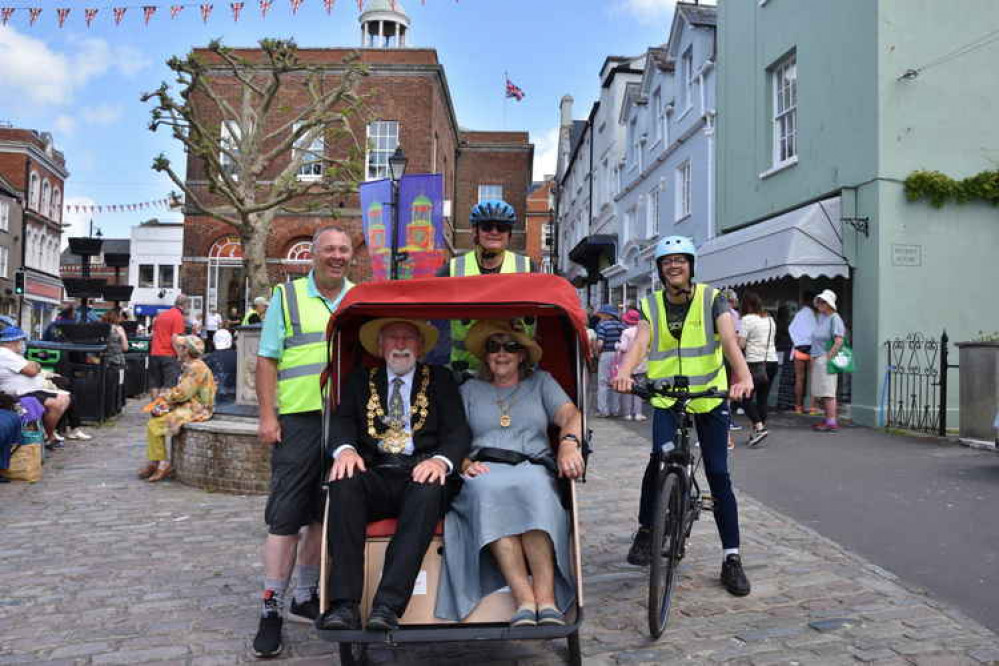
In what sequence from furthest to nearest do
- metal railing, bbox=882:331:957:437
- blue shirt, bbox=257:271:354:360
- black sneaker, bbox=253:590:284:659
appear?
metal railing, bbox=882:331:957:437
blue shirt, bbox=257:271:354:360
black sneaker, bbox=253:590:284:659

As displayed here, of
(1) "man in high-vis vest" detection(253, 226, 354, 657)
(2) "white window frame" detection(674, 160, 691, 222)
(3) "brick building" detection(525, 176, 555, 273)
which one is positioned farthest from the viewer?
(3) "brick building" detection(525, 176, 555, 273)

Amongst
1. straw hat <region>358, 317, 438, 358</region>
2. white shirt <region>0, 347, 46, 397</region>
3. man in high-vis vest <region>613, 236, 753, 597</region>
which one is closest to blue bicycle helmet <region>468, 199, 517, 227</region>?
straw hat <region>358, 317, 438, 358</region>

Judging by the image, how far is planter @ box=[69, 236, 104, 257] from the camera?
19922mm

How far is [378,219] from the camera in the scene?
14.4m

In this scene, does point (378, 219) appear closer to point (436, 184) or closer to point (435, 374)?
point (436, 184)

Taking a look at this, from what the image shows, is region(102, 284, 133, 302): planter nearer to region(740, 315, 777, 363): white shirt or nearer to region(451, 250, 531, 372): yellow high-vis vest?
region(740, 315, 777, 363): white shirt

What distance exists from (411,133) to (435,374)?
102 feet

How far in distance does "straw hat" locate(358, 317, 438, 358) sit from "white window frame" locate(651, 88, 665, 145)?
21.4m

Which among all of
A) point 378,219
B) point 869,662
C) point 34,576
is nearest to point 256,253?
point 378,219

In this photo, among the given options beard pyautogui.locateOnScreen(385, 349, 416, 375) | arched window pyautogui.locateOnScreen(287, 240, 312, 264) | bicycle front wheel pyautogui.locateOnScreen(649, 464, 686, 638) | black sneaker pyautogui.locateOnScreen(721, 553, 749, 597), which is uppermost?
arched window pyautogui.locateOnScreen(287, 240, 312, 264)

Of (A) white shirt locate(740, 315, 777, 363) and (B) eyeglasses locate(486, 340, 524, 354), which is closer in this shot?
(B) eyeglasses locate(486, 340, 524, 354)

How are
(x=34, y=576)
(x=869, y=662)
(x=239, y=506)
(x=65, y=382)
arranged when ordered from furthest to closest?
(x=65, y=382)
(x=239, y=506)
(x=34, y=576)
(x=869, y=662)

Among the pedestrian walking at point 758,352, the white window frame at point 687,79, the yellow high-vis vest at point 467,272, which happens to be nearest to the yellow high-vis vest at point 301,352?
the yellow high-vis vest at point 467,272

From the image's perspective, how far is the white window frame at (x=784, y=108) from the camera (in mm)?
15297
